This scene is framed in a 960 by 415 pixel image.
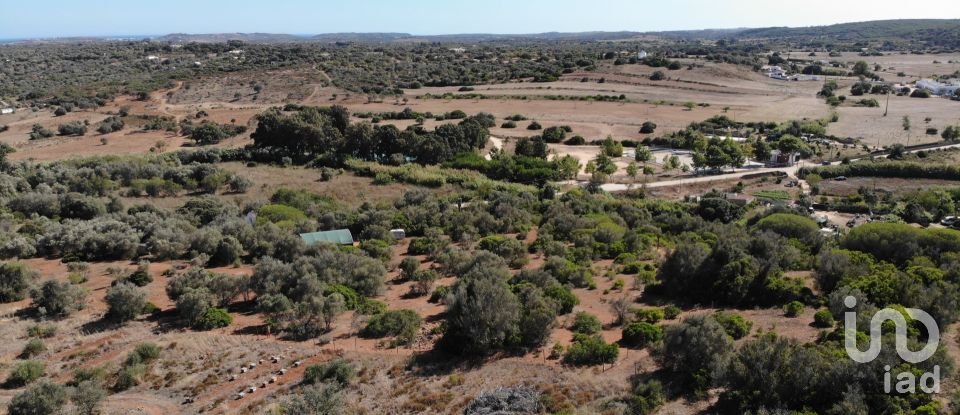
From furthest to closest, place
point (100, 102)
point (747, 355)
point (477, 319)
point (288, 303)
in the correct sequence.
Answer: point (100, 102) < point (288, 303) < point (477, 319) < point (747, 355)

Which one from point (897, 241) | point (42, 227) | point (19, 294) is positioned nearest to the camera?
point (19, 294)

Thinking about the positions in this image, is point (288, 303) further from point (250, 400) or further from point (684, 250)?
point (684, 250)

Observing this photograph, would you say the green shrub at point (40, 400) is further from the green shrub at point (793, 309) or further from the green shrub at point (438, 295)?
the green shrub at point (793, 309)

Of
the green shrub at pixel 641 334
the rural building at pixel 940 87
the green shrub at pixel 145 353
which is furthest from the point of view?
the rural building at pixel 940 87

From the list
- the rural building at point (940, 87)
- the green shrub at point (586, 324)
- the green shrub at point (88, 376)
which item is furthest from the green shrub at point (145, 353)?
the rural building at point (940, 87)

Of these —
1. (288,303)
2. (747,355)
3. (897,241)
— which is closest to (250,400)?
(288,303)

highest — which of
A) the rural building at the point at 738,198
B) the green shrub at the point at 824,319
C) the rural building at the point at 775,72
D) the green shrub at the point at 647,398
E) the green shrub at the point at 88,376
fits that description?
the rural building at the point at 775,72

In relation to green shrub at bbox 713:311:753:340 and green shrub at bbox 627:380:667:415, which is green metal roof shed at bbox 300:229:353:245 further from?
green shrub at bbox 627:380:667:415
